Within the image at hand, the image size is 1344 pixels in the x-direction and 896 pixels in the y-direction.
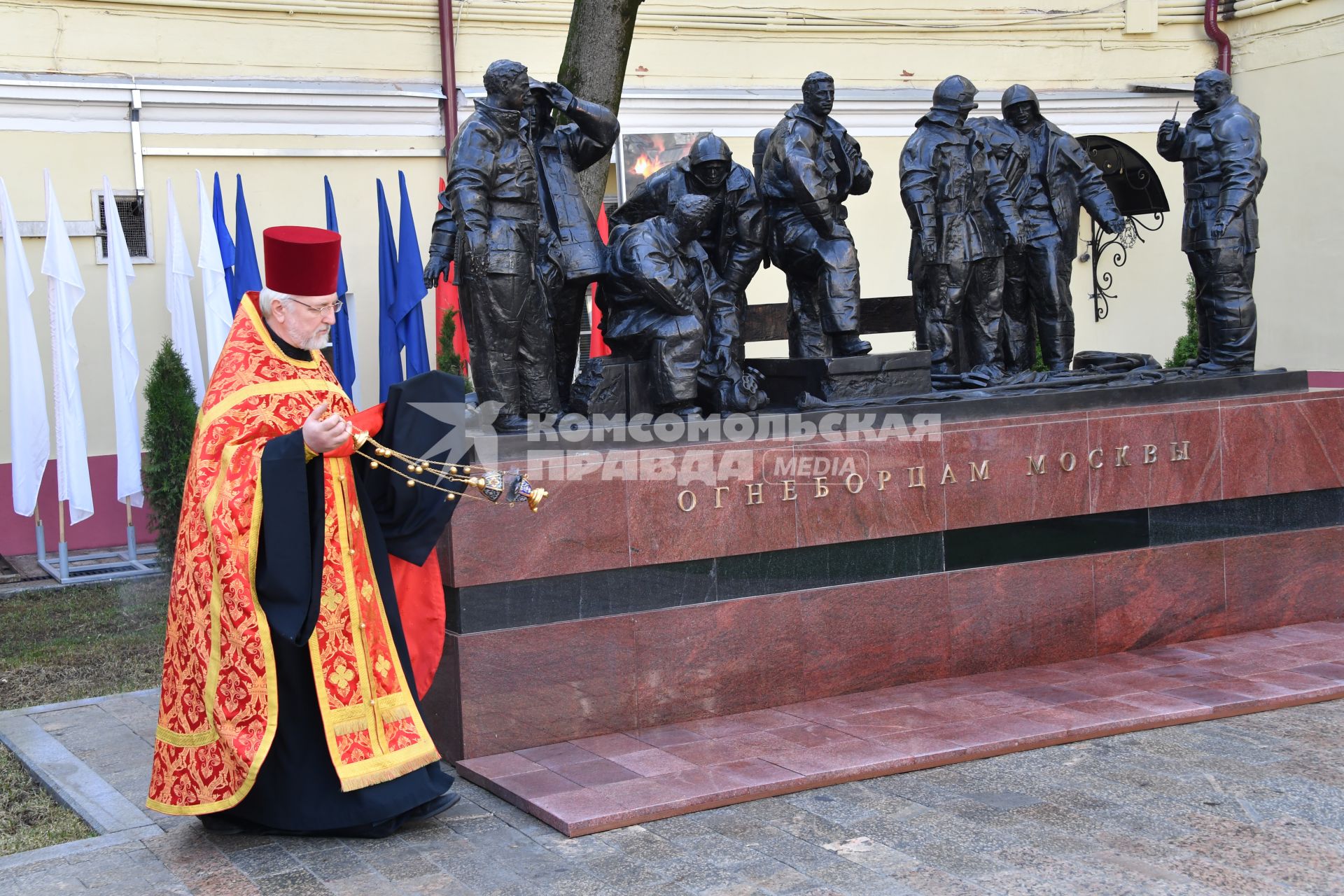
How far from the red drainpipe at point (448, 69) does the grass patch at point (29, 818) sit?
7759mm

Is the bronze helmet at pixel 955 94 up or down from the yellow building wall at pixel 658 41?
down

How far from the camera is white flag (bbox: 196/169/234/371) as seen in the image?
34.6ft

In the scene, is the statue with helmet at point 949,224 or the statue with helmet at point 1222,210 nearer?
the statue with helmet at point 949,224

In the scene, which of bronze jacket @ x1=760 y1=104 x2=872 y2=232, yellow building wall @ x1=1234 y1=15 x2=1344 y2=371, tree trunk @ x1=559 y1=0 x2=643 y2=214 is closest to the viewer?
bronze jacket @ x1=760 y1=104 x2=872 y2=232

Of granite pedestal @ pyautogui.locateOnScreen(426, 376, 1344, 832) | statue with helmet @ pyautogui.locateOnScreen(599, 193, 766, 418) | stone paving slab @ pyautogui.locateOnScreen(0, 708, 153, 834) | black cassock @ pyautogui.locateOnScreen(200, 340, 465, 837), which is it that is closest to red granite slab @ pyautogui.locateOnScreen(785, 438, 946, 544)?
granite pedestal @ pyautogui.locateOnScreen(426, 376, 1344, 832)

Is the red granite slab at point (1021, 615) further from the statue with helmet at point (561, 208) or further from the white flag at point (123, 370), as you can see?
the white flag at point (123, 370)

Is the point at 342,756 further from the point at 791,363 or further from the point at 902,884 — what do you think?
→ the point at 791,363

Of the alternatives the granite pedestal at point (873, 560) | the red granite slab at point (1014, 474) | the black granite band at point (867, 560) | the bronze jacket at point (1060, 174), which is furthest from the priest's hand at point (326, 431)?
the bronze jacket at point (1060, 174)

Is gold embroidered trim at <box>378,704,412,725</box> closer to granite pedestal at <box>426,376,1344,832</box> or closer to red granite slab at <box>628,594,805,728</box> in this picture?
granite pedestal at <box>426,376,1344,832</box>

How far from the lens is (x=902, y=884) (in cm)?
430

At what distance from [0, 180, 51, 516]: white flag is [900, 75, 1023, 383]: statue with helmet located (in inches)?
247

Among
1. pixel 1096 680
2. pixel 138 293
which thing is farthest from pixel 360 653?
pixel 138 293

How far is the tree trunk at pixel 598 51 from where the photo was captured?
9.78 m

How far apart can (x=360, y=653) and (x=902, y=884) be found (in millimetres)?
1884
